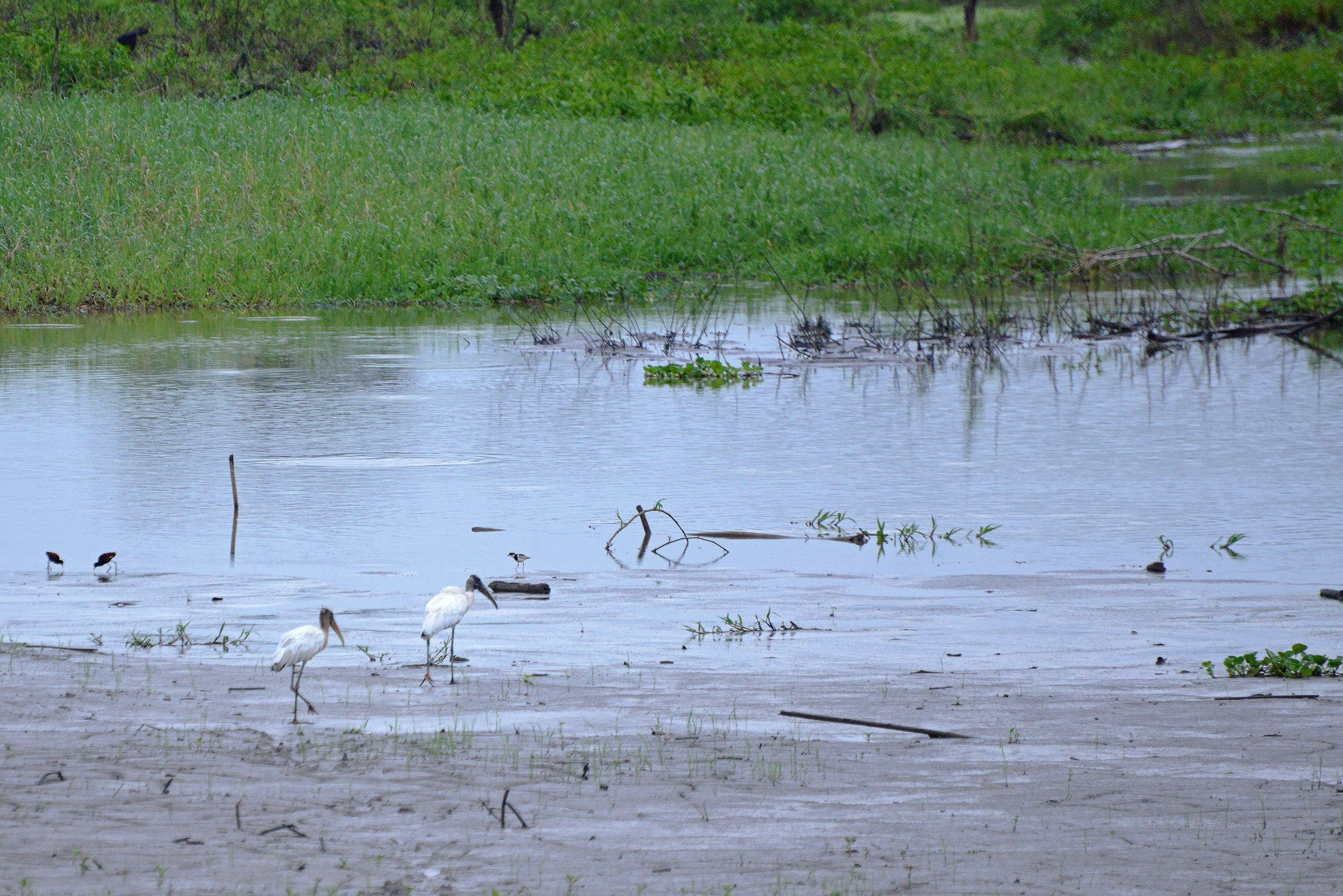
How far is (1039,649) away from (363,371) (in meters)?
10.5

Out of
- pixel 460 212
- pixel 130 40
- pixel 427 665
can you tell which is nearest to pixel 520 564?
pixel 427 665

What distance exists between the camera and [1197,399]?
49.3 ft

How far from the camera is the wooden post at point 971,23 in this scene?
62.2 meters

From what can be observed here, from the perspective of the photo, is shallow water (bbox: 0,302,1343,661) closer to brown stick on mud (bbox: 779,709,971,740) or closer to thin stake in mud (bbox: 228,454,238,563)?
thin stake in mud (bbox: 228,454,238,563)

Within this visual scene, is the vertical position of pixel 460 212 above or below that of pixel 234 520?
above

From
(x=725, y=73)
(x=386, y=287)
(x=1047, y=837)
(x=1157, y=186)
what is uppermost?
(x=725, y=73)

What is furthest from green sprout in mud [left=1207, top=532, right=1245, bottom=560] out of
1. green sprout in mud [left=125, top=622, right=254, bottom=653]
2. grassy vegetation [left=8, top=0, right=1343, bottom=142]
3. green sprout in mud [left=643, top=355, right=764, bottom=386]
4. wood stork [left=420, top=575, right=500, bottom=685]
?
grassy vegetation [left=8, top=0, right=1343, bottom=142]

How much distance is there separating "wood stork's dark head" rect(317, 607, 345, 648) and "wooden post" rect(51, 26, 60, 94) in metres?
25.1

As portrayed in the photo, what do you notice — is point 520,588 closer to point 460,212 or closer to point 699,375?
point 699,375

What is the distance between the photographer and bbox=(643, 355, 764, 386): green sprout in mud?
16.3 metres

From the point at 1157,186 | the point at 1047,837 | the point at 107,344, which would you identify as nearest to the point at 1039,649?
the point at 1047,837

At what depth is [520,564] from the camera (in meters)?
9.10

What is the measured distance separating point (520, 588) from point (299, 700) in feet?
7.14

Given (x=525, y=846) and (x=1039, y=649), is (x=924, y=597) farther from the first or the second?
(x=525, y=846)
